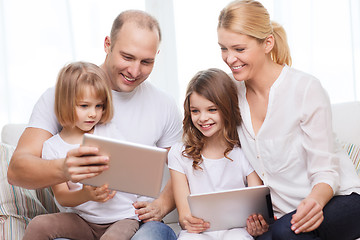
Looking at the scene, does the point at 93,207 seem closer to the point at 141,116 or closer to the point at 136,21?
the point at 141,116

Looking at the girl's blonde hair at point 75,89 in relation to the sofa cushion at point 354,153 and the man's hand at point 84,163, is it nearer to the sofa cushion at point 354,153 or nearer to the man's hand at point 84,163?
the man's hand at point 84,163

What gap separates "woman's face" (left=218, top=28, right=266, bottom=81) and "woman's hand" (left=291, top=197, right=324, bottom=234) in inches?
21.1

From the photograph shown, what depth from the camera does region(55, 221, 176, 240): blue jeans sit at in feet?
5.57

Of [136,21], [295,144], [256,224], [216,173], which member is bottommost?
[256,224]

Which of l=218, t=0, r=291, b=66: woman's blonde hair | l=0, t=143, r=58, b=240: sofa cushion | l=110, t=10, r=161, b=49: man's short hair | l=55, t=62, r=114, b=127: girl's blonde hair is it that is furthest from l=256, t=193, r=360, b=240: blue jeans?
l=0, t=143, r=58, b=240: sofa cushion

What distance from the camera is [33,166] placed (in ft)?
5.59

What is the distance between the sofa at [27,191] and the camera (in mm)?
1965

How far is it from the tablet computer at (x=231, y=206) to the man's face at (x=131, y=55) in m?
0.53

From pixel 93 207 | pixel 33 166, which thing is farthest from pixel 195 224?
pixel 33 166

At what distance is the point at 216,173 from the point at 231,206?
27 cm

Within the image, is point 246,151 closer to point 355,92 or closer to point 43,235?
point 43,235

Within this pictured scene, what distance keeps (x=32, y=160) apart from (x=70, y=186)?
7.5 inches

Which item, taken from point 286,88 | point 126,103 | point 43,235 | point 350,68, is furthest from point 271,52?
point 350,68

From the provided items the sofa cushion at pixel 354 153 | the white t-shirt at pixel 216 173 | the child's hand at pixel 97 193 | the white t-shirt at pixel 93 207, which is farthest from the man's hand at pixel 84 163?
the sofa cushion at pixel 354 153
